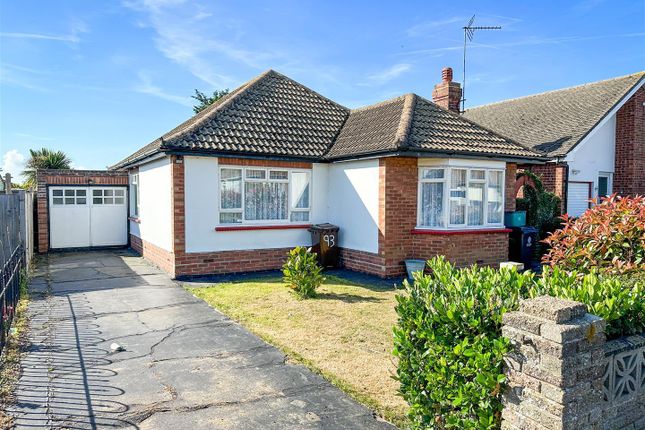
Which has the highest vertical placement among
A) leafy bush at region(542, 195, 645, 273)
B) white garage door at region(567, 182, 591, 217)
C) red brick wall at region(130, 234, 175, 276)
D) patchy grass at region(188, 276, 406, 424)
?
white garage door at region(567, 182, 591, 217)

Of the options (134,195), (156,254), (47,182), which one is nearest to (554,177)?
(156,254)

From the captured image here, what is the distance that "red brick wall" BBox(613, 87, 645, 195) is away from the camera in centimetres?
1814

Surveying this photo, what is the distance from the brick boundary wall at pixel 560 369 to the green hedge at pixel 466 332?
13cm

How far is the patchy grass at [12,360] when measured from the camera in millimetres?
4327

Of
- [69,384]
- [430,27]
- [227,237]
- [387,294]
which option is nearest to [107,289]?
[227,237]

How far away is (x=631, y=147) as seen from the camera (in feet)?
59.4

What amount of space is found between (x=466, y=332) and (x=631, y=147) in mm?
18892

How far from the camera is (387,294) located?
941cm

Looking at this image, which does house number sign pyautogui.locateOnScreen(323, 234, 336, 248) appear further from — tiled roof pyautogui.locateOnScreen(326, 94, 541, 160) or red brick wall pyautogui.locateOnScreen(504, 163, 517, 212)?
red brick wall pyautogui.locateOnScreen(504, 163, 517, 212)

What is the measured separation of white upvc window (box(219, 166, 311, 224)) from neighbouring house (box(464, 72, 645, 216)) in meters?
8.84

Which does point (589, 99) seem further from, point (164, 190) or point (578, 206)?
point (164, 190)

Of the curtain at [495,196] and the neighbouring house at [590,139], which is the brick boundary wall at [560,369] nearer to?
the curtain at [495,196]

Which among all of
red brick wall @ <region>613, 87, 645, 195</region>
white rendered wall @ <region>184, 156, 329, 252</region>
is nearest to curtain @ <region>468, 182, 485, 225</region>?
white rendered wall @ <region>184, 156, 329, 252</region>

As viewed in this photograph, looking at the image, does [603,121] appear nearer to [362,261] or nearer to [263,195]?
[362,261]
